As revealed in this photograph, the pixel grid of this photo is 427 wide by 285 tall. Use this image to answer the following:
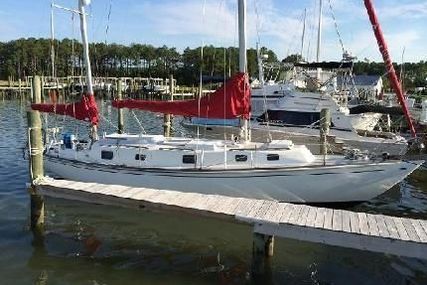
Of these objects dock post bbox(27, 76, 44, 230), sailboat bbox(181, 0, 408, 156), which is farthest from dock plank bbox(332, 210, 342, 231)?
sailboat bbox(181, 0, 408, 156)

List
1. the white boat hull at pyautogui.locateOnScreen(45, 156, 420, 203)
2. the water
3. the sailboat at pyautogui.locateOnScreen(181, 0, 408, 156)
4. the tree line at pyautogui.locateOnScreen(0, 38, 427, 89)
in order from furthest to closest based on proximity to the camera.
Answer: the tree line at pyautogui.locateOnScreen(0, 38, 427, 89) → the sailboat at pyautogui.locateOnScreen(181, 0, 408, 156) → the white boat hull at pyautogui.locateOnScreen(45, 156, 420, 203) → the water

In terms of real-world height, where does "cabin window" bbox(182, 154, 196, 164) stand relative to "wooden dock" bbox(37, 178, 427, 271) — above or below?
above

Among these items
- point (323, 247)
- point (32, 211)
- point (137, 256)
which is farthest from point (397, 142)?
point (32, 211)

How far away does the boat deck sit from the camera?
9.74 metres

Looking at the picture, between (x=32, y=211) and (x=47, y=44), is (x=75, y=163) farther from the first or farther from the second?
(x=47, y=44)

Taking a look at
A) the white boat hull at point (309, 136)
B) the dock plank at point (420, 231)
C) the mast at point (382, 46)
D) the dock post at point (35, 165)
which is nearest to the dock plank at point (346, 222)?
the dock plank at point (420, 231)

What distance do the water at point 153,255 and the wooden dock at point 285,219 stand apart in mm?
1278

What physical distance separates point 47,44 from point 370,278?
116 metres

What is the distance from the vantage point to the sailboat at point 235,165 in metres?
15.4

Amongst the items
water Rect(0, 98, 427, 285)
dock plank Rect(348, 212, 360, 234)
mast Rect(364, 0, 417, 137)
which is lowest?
water Rect(0, 98, 427, 285)

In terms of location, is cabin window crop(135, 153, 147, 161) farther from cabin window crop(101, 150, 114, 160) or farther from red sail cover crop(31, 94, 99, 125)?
red sail cover crop(31, 94, 99, 125)

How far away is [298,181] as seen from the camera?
50.5 feet

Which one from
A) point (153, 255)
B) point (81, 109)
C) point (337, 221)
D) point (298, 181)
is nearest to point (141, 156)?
point (81, 109)

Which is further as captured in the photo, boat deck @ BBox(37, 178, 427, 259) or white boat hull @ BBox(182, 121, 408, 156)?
white boat hull @ BBox(182, 121, 408, 156)
